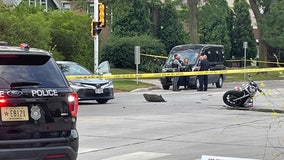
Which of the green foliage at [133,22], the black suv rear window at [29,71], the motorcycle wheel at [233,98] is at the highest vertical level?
the green foliage at [133,22]

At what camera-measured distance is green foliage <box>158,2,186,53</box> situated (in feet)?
192

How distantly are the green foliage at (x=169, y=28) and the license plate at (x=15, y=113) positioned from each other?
51.3 metres

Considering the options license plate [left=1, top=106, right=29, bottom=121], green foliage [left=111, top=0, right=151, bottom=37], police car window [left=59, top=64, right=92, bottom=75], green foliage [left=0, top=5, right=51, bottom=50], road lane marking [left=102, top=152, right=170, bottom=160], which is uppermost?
green foliage [left=111, top=0, right=151, bottom=37]

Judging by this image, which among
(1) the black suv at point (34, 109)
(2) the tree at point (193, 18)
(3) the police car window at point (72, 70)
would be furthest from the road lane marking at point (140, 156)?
(2) the tree at point (193, 18)

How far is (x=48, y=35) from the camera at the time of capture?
2961cm

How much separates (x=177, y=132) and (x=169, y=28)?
45.9m

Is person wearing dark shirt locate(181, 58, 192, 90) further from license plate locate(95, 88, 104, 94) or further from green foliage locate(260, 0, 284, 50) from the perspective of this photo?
green foliage locate(260, 0, 284, 50)

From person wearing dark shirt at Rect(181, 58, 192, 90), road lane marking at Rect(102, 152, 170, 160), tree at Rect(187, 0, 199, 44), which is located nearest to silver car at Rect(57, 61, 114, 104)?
person wearing dark shirt at Rect(181, 58, 192, 90)

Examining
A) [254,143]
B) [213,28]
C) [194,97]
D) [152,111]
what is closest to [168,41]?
[213,28]

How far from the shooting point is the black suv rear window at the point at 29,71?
7234mm

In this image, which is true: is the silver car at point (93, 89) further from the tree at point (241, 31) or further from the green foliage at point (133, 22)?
the tree at point (241, 31)

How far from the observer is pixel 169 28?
192 ft

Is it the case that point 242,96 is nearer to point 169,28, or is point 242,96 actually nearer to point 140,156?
point 140,156

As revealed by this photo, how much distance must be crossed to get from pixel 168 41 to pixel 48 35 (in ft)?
97.0
